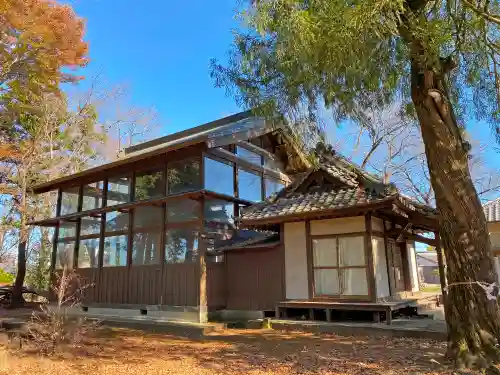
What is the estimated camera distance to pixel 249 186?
12.5 m

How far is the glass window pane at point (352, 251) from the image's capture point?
30.3 ft

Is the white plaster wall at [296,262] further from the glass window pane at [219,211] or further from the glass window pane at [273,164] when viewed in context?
the glass window pane at [273,164]

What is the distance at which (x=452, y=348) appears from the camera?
521cm

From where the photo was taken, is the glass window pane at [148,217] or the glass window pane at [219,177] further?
the glass window pane at [148,217]

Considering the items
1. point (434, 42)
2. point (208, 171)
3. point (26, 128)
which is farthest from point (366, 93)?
point (26, 128)

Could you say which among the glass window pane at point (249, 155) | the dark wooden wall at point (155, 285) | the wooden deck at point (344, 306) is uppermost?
the glass window pane at point (249, 155)

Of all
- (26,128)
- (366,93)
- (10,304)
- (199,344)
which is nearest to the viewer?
(366,93)

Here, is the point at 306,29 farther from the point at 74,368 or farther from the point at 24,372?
the point at 24,372

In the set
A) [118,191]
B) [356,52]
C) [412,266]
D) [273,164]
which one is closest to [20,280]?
[118,191]

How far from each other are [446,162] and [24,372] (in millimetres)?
6500

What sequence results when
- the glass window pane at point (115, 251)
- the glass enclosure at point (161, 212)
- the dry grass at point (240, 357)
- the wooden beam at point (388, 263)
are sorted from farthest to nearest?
the glass window pane at point (115, 251) → the glass enclosure at point (161, 212) → the wooden beam at point (388, 263) → the dry grass at point (240, 357)

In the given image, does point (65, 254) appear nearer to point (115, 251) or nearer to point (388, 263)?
point (115, 251)

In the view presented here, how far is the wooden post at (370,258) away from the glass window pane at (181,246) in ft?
14.2

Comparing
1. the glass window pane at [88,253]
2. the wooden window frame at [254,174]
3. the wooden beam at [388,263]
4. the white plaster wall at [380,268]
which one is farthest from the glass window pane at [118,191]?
the wooden beam at [388,263]
